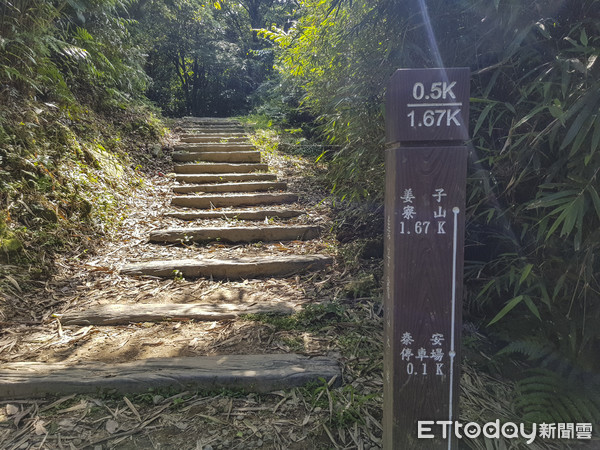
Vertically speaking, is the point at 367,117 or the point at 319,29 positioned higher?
the point at 319,29

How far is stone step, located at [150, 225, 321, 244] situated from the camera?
362 centimetres

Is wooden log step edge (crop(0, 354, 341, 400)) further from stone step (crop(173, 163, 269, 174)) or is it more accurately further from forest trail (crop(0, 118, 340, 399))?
stone step (crop(173, 163, 269, 174))

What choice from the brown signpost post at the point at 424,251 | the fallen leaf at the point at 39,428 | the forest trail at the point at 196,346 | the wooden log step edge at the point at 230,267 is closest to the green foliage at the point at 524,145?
the brown signpost post at the point at 424,251

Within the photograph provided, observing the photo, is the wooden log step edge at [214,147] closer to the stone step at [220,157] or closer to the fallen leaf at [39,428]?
the stone step at [220,157]

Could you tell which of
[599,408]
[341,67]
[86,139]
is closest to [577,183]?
[599,408]

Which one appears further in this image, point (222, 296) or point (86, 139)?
point (86, 139)

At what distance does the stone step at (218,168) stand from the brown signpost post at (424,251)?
4391 millimetres

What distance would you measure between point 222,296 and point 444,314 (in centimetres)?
185

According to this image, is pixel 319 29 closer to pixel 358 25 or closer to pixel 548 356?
pixel 358 25

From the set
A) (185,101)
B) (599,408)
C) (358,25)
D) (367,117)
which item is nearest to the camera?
(599,408)

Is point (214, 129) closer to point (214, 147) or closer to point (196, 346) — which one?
point (214, 147)

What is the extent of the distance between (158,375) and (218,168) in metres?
4.17

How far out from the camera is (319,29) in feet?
10.6

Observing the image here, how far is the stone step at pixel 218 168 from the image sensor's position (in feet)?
18.2
